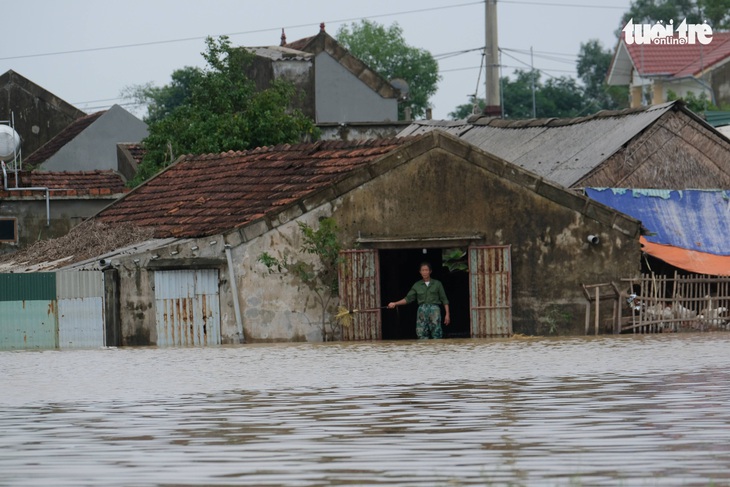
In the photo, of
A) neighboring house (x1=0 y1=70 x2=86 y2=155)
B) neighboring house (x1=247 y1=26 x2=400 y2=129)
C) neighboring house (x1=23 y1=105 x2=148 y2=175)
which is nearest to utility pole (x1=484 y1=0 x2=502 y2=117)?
neighboring house (x1=247 y1=26 x2=400 y2=129)

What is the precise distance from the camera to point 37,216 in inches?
1364

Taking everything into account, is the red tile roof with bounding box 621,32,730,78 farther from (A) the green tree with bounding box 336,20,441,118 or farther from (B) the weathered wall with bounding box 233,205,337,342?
(B) the weathered wall with bounding box 233,205,337,342

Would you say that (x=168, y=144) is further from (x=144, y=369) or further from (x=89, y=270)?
(x=144, y=369)

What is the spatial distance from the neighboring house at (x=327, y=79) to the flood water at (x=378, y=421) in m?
27.6

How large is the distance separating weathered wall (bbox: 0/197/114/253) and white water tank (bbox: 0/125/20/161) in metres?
1.39

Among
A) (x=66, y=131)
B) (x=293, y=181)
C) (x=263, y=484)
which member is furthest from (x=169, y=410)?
(x=66, y=131)

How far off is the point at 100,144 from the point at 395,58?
41359 millimetres

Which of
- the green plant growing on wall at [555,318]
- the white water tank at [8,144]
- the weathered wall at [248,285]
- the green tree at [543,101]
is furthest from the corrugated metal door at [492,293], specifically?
the green tree at [543,101]

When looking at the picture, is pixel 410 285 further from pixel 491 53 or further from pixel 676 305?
pixel 491 53

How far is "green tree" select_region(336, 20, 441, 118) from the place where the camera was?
3280 inches

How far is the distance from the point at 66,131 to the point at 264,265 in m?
26.7

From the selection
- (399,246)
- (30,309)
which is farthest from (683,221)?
(30,309)

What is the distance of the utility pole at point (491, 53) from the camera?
113 feet

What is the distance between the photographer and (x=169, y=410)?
439 inches
